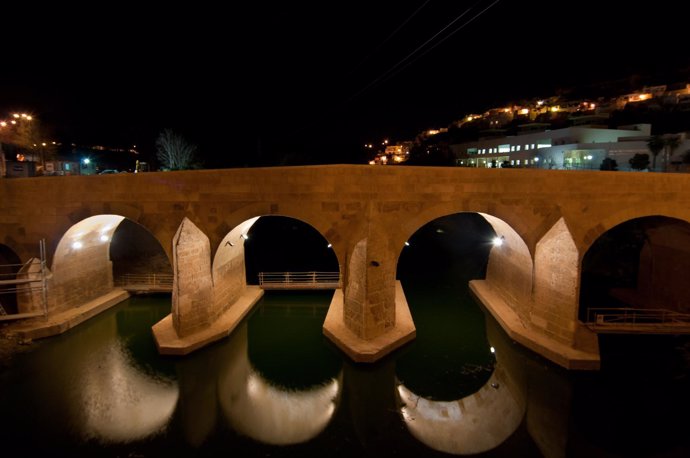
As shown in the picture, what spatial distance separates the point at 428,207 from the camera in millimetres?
11586

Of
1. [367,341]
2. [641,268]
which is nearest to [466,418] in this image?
[367,341]

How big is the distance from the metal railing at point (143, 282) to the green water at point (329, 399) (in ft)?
11.3

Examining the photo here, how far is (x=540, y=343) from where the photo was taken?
37.2 ft

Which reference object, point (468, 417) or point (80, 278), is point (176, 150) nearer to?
point (80, 278)

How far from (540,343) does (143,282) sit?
56.6ft

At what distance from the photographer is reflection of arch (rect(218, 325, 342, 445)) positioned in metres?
8.78

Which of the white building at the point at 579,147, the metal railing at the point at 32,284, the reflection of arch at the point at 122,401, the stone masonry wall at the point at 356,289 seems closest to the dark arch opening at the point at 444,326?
the stone masonry wall at the point at 356,289

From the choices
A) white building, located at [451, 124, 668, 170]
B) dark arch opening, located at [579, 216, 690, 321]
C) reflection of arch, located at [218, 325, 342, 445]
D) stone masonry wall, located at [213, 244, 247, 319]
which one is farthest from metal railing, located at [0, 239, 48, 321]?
white building, located at [451, 124, 668, 170]

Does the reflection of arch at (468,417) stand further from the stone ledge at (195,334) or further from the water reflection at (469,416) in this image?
the stone ledge at (195,334)

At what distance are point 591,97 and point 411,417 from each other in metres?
80.3

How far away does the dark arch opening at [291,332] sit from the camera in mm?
11102

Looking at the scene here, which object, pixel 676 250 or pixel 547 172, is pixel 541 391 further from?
pixel 676 250

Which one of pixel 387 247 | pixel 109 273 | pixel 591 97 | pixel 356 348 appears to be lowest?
pixel 356 348

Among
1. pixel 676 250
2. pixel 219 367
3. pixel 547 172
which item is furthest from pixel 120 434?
pixel 676 250
